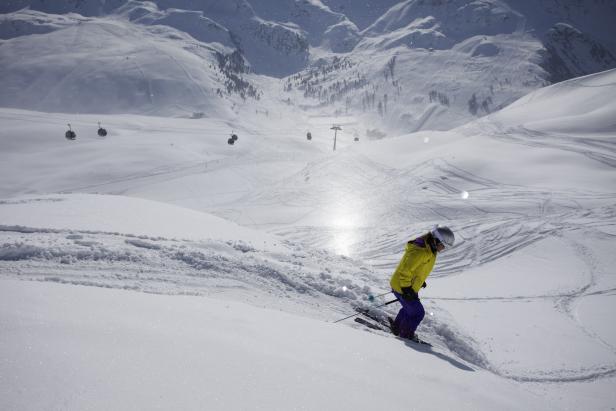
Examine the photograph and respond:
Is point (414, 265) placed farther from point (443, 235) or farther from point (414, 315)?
point (414, 315)

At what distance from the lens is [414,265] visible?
6121 millimetres

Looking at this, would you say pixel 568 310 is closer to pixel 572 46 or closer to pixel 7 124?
pixel 7 124

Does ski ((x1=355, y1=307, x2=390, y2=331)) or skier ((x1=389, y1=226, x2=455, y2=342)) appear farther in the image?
ski ((x1=355, y1=307, x2=390, y2=331))

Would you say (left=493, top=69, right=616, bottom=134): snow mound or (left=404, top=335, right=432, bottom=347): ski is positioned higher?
(left=493, top=69, right=616, bottom=134): snow mound

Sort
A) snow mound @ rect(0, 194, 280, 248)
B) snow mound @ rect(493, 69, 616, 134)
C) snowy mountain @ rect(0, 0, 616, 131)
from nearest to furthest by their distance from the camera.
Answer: snow mound @ rect(0, 194, 280, 248) < snow mound @ rect(493, 69, 616, 134) < snowy mountain @ rect(0, 0, 616, 131)

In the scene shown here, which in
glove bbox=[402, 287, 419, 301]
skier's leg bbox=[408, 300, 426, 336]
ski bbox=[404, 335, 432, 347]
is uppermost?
glove bbox=[402, 287, 419, 301]

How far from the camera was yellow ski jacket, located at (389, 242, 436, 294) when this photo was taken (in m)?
6.09

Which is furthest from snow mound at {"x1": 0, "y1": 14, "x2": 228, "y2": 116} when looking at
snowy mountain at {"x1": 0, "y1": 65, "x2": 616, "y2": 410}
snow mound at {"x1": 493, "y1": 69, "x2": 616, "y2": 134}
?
snowy mountain at {"x1": 0, "y1": 65, "x2": 616, "y2": 410}

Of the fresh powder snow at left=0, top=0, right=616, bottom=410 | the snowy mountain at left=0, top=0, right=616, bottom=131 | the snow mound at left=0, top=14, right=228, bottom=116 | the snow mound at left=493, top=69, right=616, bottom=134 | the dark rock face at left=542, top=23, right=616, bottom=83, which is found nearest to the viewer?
the fresh powder snow at left=0, top=0, right=616, bottom=410

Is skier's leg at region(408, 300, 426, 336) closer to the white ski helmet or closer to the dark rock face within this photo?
the white ski helmet

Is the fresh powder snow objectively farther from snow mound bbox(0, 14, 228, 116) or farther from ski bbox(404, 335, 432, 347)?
snow mound bbox(0, 14, 228, 116)

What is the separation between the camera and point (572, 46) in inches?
7377

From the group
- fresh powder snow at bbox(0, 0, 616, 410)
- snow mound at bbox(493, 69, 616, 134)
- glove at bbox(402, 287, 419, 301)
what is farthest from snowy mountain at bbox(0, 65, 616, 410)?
snow mound at bbox(493, 69, 616, 134)

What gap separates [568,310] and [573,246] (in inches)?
234
